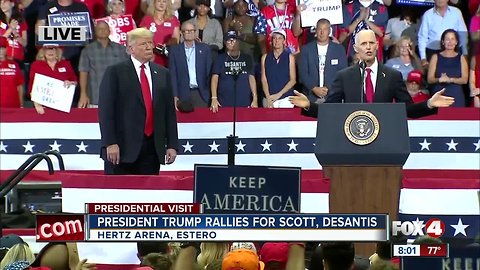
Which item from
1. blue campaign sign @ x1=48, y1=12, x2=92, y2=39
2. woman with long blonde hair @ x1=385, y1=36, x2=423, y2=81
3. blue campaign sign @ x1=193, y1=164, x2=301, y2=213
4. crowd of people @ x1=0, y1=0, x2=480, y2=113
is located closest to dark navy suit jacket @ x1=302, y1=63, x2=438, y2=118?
blue campaign sign @ x1=193, y1=164, x2=301, y2=213

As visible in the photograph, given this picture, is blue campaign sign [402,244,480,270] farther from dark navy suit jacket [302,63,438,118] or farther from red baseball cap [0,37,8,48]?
red baseball cap [0,37,8,48]

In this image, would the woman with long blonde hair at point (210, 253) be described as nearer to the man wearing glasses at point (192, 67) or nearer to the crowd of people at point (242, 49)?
the crowd of people at point (242, 49)

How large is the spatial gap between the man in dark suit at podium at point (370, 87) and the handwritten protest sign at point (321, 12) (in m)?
6.42

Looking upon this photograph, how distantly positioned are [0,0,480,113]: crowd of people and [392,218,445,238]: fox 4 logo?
19.2ft

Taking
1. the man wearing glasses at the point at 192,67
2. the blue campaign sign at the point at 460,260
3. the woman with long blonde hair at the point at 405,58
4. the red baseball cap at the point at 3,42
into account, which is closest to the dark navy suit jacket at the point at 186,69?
the man wearing glasses at the point at 192,67

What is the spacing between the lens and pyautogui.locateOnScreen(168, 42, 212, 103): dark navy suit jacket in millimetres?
17391

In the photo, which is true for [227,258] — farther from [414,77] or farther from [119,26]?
[119,26]

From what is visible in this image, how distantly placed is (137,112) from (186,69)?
5.09m

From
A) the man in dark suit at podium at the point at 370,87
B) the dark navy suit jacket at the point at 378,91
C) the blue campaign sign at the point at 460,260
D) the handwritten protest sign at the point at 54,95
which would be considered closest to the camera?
the blue campaign sign at the point at 460,260

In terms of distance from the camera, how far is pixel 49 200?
48.4ft

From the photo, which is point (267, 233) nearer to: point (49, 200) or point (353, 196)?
point (353, 196)

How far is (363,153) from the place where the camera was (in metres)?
10.2

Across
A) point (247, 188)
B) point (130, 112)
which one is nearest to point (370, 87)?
point (130, 112)

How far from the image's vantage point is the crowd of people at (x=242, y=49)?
57.3 ft
